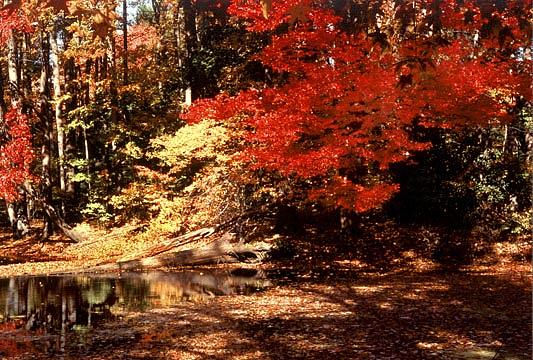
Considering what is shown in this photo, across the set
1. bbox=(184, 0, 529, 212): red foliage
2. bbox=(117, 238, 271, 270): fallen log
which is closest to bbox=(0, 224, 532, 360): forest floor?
bbox=(117, 238, 271, 270): fallen log

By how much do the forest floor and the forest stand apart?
0.41ft

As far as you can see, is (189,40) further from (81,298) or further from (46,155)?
(81,298)

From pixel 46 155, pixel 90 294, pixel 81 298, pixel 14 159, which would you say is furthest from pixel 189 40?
pixel 81 298

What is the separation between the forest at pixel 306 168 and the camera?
15.8 meters

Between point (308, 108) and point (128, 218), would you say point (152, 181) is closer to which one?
point (128, 218)

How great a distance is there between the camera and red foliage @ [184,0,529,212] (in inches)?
627

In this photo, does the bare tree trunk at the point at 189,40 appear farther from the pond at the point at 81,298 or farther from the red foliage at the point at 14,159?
the pond at the point at 81,298

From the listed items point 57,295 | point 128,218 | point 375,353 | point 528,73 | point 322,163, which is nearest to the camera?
point 375,353

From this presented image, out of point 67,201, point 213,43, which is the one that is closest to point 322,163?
point 213,43

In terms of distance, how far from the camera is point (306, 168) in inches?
643

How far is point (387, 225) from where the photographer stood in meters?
21.9

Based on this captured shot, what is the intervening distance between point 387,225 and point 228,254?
6.93 meters

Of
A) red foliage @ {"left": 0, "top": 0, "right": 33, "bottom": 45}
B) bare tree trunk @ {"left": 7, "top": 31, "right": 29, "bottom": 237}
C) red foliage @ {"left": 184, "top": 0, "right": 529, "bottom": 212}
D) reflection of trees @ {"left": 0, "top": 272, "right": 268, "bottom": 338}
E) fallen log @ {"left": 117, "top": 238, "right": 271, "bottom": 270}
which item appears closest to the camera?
reflection of trees @ {"left": 0, "top": 272, "right": 268, "bottom": 338}

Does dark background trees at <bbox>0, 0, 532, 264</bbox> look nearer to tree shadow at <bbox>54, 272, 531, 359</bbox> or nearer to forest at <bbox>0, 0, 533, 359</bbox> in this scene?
forest at <bbox>0, 0, 533, 359</bbox>
